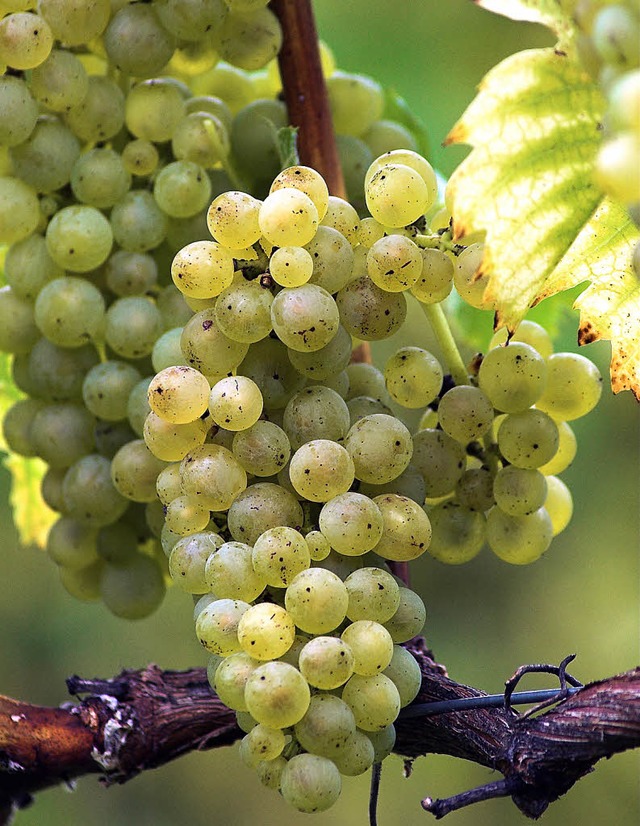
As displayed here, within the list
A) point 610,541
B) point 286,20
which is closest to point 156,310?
point 286,20

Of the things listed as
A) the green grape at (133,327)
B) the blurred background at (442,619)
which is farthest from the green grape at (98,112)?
the blurred background at (442,619)

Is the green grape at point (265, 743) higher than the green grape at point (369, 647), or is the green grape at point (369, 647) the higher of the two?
the green grape at point (369, 647)

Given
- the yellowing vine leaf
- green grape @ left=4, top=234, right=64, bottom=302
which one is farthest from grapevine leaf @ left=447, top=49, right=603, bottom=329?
green grape @ left=4, top=234, right=64, bottom=302

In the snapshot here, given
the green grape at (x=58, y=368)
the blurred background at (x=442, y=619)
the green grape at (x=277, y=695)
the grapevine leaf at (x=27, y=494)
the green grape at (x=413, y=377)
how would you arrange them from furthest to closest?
the blurred background at (x=442, y=619) < the grapevine leaf at (x=27, y=494) < the green grape at (x=58, y=368) < the green grape at (x=413, y=377) < the green grape at (x=277, y=695)

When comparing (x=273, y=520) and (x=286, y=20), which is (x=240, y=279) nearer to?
(x=273, y=520)

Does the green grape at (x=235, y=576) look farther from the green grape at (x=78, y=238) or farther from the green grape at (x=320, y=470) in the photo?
the green grape at (x=78, y=238)

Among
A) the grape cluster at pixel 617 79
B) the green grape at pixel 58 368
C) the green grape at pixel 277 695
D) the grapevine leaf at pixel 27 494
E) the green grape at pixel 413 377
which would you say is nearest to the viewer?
the grape cluster at pixel 617 79

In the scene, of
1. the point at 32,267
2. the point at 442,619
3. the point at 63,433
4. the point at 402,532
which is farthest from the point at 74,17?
the point at 442,619

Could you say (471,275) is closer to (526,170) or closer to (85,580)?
(526,170)
